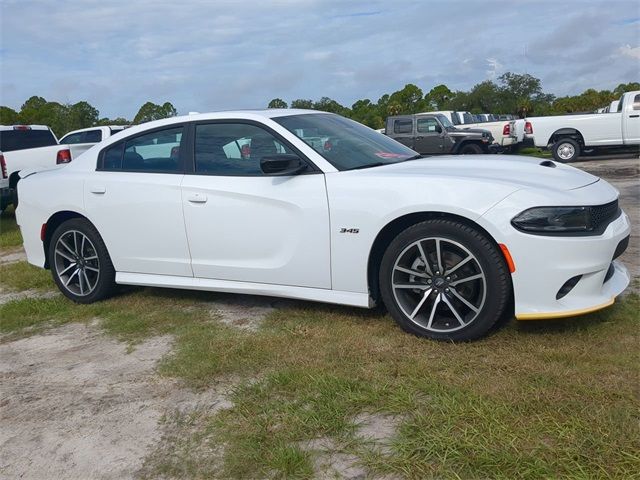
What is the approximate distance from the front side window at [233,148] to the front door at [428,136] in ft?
45.2

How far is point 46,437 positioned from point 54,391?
1.84 ft

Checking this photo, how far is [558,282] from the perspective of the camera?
3.39 meters

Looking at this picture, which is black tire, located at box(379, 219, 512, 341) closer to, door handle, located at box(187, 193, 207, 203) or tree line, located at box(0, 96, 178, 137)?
door handle, located at box(187, 193, 207, 203)

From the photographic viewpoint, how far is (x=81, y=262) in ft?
17.1

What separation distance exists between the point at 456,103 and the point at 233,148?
193ft

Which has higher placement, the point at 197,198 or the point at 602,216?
the point at 197,198

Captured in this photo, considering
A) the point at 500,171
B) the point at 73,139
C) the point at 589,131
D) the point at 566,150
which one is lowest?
the point at 566,150

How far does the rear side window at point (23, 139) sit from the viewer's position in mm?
11469

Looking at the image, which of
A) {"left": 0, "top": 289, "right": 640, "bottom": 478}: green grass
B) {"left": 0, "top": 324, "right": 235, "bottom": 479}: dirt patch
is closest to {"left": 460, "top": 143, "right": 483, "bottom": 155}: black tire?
{"left": 0, "top": 289, "right": 640, "bottom": 478}: green grass

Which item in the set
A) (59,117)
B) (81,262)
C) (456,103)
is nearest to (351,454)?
(81,262)

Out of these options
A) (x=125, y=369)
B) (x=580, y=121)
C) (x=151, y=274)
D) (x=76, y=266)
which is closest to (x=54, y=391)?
(x=125, y=369)

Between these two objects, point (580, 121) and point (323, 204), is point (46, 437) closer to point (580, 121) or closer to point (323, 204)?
point (323, 204)

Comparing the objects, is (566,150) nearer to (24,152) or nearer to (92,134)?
(92,134)

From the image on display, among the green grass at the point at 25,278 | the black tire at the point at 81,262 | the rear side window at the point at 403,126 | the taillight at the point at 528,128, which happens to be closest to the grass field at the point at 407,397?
the black tire at the point at 81,262
